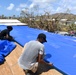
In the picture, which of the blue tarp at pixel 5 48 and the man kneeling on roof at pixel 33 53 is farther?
the blue tarp at pixel 5 48

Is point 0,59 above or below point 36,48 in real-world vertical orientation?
below

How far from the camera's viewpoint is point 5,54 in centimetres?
485

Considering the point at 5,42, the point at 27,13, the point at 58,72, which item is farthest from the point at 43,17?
the point at 58,72

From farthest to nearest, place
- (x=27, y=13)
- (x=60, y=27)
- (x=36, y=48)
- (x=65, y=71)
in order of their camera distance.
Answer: (x=27, y=13) < (x=60, y=27) < (x=65, y=71) < (x=36, y=48)

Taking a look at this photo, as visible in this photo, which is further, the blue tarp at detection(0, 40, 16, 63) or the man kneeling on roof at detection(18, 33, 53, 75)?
the blue tarp at detection(0, 40, 16, 63)

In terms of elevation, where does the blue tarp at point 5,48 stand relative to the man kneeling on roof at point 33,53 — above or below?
below

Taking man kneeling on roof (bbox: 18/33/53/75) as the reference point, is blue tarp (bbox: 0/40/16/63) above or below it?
below

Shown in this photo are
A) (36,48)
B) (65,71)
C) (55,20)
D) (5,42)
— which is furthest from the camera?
(55,20)

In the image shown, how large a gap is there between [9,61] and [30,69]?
4.27 ft

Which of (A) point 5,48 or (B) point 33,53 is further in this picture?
(A) point 5,48

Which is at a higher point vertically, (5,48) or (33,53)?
(33,53)

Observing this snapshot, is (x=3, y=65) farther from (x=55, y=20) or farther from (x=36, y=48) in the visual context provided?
(x=55, y=20)

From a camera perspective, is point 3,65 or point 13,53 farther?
point 13,53

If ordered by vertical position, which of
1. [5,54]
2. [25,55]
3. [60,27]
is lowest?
[60,27]
